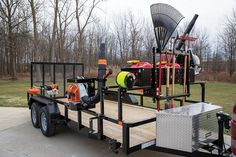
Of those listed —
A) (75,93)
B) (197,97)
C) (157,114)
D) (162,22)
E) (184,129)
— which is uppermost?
(162,22)

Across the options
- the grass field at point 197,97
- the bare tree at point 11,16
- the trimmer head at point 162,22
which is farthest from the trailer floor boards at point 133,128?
the bare tree at point 11,16

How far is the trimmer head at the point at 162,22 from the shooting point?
10.7 feet

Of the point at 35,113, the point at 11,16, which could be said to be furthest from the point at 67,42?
the point at 35,113

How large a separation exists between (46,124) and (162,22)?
3.01 meters

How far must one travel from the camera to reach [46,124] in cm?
480

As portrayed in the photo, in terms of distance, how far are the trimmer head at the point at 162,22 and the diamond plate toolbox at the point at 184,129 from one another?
3.19ft

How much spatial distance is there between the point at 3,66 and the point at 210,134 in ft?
110

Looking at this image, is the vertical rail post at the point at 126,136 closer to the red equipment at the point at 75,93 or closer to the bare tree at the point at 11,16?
the red equipment at the point at 75,93

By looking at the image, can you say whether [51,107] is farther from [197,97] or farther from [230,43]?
[230,43]

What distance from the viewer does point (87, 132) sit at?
357 cm

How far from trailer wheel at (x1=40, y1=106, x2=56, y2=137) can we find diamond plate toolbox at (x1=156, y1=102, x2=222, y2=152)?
2.51 metres

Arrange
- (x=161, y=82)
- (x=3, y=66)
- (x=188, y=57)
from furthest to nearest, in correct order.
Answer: (x=3, y=66), (x=188, y=57), (x=161, y=82)

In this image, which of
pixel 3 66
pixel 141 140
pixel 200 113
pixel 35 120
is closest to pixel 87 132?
pixel 141 140

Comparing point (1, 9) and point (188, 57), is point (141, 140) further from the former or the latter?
point (1, 9)
